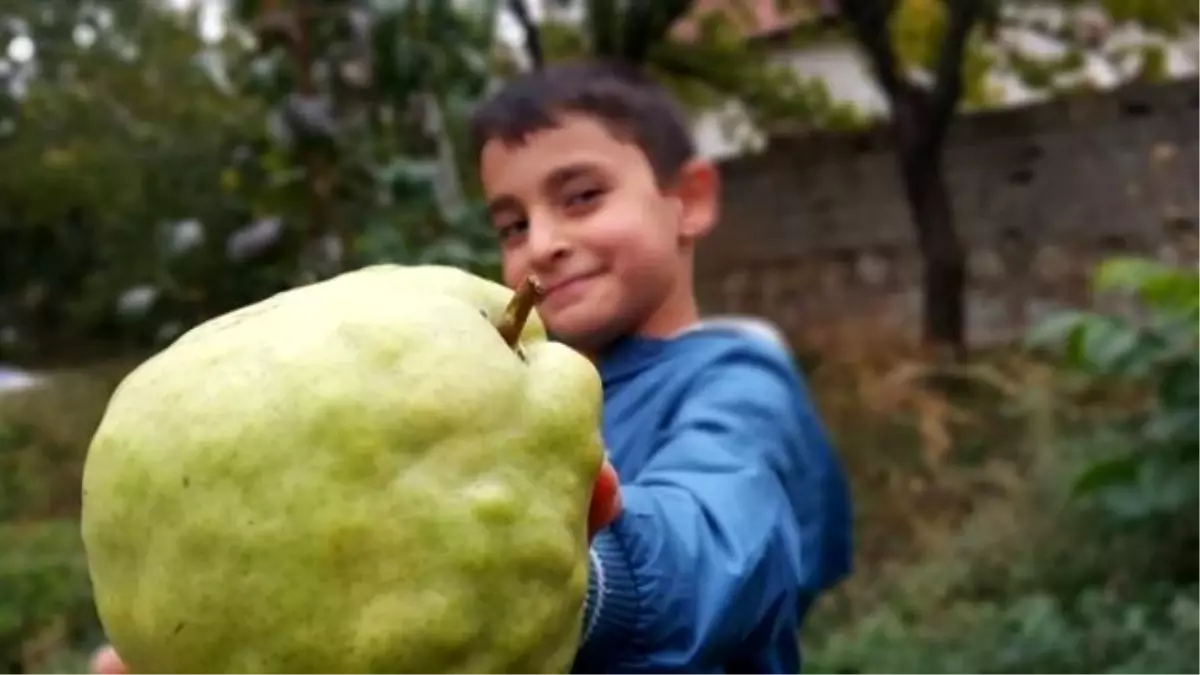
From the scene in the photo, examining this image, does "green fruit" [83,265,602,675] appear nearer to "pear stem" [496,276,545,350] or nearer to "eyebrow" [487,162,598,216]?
"pear stem" [496,276,545,350]

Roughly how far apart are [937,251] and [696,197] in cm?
553

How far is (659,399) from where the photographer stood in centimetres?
141

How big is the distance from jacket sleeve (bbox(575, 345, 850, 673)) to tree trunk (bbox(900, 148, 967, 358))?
19.1 ft

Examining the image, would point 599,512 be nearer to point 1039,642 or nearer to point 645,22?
point 1039,642

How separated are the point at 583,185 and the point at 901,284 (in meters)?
6.44

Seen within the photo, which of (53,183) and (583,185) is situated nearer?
(583,185)

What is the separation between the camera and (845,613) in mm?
4543

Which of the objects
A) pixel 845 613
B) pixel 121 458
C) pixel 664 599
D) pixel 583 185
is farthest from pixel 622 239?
pixel 845 613

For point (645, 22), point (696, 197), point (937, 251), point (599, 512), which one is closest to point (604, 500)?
point (599, 512)

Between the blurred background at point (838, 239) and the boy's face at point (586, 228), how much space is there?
1742 mm

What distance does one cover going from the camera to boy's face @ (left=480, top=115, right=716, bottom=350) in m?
1.46

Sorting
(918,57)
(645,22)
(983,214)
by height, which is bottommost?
(983,214)

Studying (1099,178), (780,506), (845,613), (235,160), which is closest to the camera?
(780,506)

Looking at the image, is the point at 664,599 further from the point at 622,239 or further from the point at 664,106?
the point at 664,106
